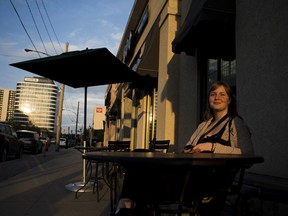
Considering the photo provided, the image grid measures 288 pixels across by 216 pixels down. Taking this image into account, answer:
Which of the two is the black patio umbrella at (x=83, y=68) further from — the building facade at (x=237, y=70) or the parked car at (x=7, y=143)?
the parked car at (x=7, y=143)

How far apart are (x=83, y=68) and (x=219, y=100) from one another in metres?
4.09

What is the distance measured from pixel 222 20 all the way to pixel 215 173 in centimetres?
304

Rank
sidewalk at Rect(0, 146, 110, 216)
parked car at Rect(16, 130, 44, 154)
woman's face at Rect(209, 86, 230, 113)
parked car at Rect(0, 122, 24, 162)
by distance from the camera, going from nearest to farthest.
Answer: woman's face at Rect(209, 86, 230, 113), sidewalk at Rect(0, 146, 110, 216), parked car at Rect(0, 122, 24, 162), parked car at Rect(16, 130, 44, 154)

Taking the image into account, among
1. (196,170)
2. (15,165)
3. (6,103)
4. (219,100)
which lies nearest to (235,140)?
(219,100)

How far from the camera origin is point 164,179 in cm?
162

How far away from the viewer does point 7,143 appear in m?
12.2

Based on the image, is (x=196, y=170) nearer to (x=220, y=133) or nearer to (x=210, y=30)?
(x=220, y=133)

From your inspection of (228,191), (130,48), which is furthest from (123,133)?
(228,191)

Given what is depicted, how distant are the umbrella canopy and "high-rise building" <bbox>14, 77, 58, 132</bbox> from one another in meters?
96.8

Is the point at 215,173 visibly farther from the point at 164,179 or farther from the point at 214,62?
the point at 214,62

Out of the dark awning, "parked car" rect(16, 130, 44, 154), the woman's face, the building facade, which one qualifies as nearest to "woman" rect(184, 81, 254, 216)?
the woman's face

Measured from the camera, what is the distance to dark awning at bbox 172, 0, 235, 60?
13.1ft

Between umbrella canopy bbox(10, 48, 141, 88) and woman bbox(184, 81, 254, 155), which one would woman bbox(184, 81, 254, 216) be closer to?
woman bbox(184, 81, 254, 155)

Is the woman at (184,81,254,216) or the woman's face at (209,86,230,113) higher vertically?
the woman's face at (209,86,230,113)
